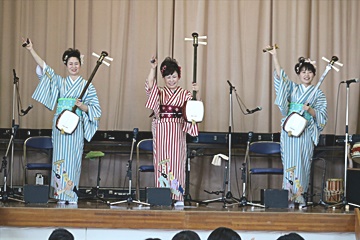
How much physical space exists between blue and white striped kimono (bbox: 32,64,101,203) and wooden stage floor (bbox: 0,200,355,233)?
77cm

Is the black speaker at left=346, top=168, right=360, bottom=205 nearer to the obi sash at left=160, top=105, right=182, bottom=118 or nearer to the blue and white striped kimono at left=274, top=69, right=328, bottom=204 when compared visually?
the blue and white striped kimono at left=274, top=69, right=328, bottom=204

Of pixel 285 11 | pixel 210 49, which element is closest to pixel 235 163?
pixel 210 49

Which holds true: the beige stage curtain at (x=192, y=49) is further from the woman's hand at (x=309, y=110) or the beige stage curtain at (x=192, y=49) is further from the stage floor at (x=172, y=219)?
the stage floor at (x=172, y=219)

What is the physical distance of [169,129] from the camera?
6754 mm

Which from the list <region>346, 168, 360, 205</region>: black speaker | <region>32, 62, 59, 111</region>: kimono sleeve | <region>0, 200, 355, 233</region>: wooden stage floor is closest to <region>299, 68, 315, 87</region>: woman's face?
<region>346, 168, 360, 205</region>: black speaker

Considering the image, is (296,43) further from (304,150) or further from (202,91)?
(304,150)

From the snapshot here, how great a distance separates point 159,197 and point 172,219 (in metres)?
0.54

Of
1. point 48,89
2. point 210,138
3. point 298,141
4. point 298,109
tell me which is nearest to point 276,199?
point 298,141

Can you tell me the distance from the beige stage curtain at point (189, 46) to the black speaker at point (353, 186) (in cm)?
177

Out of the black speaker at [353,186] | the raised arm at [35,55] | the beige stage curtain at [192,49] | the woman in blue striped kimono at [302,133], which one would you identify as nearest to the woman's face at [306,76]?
the woman in blue striped kimono at [302,133]

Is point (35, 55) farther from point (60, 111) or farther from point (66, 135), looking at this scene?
point (66, 135)

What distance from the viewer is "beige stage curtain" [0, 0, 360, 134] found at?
859 cm

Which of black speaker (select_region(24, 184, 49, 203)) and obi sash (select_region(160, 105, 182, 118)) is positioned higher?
obi sash (select_region(160, 105, 182, 118))

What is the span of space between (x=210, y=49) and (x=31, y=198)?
10.9 feet
